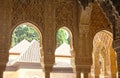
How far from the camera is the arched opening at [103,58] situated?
54.6ft

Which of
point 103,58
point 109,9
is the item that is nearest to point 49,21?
point 103,58

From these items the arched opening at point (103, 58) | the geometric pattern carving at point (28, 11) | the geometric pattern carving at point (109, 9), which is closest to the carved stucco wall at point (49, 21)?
the geometric pattern carving at point (28, 11)

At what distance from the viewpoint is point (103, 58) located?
1714cm

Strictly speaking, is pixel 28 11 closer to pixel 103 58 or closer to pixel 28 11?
pixel 28 11

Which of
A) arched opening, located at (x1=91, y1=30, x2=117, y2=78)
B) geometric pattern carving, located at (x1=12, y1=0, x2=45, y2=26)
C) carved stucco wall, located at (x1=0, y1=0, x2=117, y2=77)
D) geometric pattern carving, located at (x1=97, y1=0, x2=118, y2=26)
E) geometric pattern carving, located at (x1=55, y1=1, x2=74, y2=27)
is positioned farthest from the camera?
arched opening, located at (x1=91, y1=30, x2=117, y2=78)

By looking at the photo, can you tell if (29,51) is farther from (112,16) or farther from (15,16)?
(112,16)

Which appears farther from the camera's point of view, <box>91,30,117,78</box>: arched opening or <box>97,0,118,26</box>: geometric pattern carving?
<box>91,30,117,78</box>: arched opening

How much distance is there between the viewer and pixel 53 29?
527 inches

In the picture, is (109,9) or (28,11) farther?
(28,11)

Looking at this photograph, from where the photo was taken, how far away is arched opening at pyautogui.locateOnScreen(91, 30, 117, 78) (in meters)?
16.7

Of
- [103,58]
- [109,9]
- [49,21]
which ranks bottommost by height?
[103,58]

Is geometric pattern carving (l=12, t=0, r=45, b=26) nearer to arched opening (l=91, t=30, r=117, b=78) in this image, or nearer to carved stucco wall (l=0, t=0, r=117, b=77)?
carved stucco wall (l=0, t=0, r=117, b=77)

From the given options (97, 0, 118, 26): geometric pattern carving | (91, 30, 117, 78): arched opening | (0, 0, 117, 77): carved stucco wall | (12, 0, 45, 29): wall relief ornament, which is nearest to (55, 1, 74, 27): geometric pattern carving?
(0, 0, 117, 77): carved stucco wall

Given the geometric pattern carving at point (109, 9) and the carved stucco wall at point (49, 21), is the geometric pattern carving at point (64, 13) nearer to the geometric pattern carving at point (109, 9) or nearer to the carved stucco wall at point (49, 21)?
the carved stucco wall at point (49, 21)
